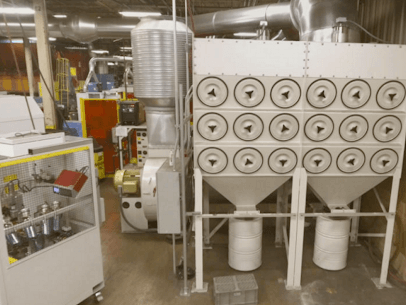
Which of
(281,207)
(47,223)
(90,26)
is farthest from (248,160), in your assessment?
(90,26)

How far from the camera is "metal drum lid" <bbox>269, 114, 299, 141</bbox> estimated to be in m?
2.65

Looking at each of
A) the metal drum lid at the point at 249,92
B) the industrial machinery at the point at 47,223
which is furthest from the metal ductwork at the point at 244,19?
the industrial machinery at the point at 47,223

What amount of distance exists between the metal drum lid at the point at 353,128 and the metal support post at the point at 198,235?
4.28ft

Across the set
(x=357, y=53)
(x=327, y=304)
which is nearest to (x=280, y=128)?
(x=357, y=53)

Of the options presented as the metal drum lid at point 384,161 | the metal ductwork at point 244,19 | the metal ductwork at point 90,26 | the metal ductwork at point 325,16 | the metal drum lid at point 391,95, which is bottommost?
the metal drum lid at point 384,161

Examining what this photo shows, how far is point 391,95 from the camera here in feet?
8.82

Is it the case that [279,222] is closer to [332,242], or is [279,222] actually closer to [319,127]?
[332,242]

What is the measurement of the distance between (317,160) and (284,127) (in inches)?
17.0

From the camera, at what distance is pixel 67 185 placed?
7.24 ft

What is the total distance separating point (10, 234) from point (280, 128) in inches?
86.6

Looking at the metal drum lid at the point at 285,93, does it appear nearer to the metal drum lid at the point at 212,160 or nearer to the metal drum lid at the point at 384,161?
the metal drum lid at the point at 212,160

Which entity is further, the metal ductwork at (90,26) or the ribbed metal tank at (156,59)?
the metal ductwork at (90,26)

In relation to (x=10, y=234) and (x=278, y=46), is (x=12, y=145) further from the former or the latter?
(x=278, y=46)

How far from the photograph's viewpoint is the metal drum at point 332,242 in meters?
3.05
